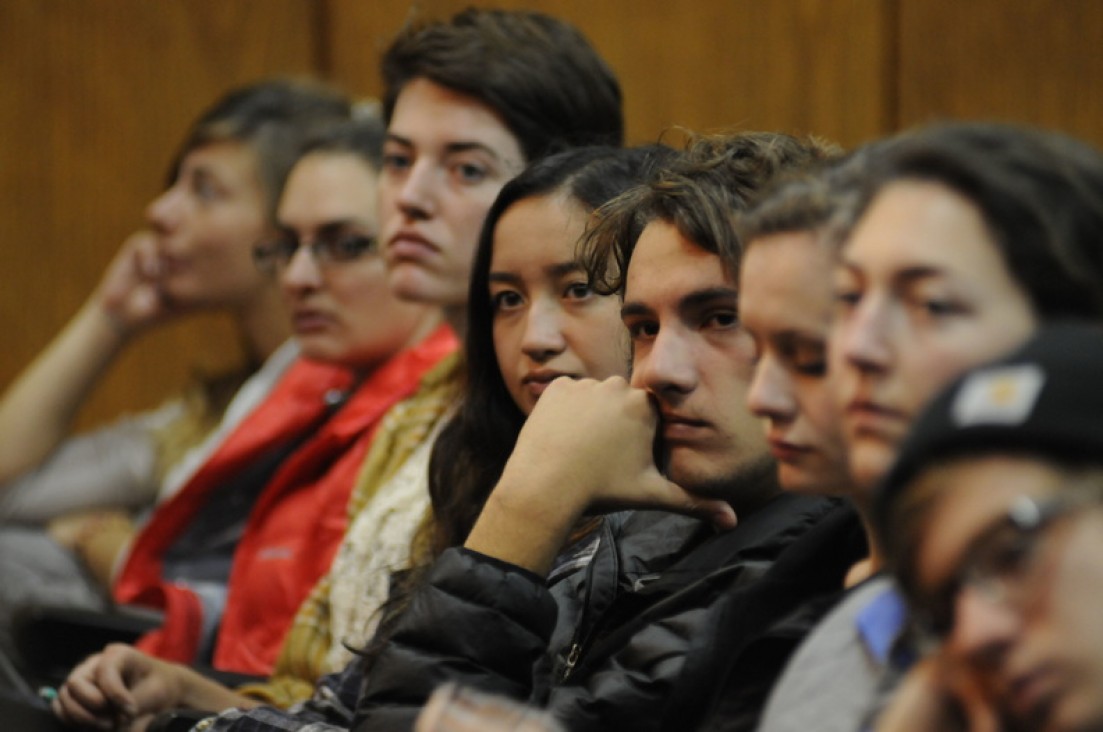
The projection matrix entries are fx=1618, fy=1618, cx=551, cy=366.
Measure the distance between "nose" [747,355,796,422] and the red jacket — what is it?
1245 millimetres

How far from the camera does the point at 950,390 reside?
755 millimetres

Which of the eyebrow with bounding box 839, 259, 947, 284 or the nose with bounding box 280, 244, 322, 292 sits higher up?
the eyebrow with bounding box 839, 259, 947, 284

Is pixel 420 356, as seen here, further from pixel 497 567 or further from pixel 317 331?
pixel 497 567

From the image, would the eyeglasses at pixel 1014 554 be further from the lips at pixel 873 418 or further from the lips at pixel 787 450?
the lips at pixel 787 450

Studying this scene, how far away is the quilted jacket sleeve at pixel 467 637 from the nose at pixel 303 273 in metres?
1.22

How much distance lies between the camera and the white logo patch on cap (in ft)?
2.36

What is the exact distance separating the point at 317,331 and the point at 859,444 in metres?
1.69

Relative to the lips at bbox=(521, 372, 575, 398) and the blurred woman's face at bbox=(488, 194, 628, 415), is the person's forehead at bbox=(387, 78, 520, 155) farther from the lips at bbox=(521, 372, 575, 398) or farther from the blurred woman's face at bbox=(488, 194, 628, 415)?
the lips at bbox=(521, 372, 575, 398)

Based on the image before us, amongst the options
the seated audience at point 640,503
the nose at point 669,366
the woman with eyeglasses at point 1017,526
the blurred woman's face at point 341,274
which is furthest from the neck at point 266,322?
the woman with eyeglasses at point 1017,526

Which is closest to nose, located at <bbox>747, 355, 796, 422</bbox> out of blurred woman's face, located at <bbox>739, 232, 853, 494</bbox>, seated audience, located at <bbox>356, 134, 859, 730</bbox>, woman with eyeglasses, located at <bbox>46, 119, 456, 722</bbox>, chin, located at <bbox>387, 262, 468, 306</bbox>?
blurred woman's face, located at <bbox>739, 232, 853, 494</bbox>

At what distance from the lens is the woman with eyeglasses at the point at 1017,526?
705 millimetres

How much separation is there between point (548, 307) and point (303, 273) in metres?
0.95

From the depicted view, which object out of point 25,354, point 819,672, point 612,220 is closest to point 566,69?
point 612,220

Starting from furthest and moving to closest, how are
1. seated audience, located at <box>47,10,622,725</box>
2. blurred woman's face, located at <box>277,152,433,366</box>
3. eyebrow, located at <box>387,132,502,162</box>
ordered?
blurred woman's face, located at <box>277,152,433,366</box> → eyebrow, located at <box>387,132,502,162</box> → seated audience, located at <box>47,10,622,725</box>
